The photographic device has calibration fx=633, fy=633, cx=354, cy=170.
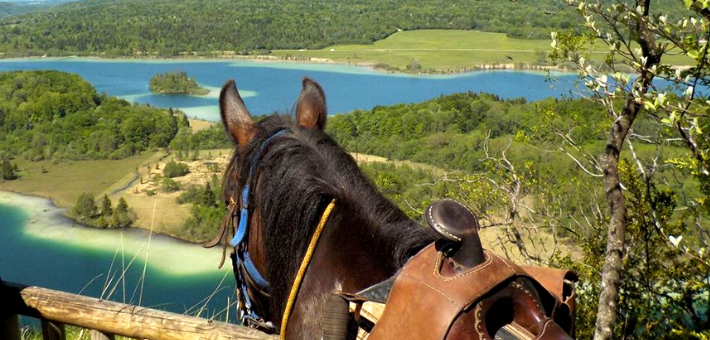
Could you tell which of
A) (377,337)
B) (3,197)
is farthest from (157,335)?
(3,197)

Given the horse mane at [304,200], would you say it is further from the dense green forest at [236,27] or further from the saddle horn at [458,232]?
the dense green forest at [236,27]

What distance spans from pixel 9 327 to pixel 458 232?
2.12 m

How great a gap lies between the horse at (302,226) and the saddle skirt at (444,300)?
34 mm

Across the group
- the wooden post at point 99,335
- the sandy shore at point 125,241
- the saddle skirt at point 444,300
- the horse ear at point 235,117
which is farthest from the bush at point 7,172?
the saddle skirt at point 444,300

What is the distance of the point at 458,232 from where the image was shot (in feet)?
3.91

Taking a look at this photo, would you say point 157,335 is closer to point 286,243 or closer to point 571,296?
point 286,243

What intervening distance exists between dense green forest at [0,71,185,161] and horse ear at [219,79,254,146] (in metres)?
37.0

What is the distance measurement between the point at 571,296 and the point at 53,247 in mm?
23646

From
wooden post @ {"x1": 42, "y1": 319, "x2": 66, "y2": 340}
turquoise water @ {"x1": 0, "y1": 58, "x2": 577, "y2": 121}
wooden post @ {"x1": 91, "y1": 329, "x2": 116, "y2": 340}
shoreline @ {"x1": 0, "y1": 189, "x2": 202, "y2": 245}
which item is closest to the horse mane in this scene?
wooden post @ {"x1": 91, "y1": 329, "x2": 116, "y2": 340}

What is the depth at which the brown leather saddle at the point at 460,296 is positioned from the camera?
117 centimetres

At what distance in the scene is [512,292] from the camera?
47.5 inches

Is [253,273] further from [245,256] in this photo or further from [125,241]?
[125,241]

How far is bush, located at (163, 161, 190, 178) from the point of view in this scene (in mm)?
28672

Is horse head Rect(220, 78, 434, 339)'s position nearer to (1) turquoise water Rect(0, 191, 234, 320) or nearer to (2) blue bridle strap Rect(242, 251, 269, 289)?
(2) blue bridle strap Rect(242, 251, 269, 289)
